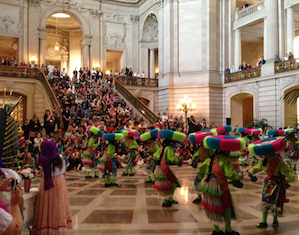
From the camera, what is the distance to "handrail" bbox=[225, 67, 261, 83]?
19984 millimetres

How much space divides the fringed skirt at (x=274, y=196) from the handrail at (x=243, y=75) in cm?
1613

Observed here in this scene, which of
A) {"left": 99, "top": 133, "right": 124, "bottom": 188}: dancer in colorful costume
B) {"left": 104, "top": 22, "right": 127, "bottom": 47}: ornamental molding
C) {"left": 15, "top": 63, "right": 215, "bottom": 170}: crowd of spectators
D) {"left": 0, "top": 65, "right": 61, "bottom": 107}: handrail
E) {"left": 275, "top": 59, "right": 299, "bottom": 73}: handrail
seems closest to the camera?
{"left": 99, "top": 133, "right": 124, "bottom": 188}: dancer in colorful costume

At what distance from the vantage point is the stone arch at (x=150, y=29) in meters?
29.1

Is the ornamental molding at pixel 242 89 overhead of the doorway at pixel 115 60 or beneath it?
beneath

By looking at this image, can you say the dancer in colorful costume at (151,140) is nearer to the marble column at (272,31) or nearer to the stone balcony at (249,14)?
the marble column at (272,31)

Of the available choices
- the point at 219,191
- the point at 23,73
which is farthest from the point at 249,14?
the point at 219,191

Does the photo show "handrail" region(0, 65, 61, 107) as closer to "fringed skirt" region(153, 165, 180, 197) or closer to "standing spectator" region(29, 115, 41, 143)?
"standing spectator" region(29, 115, 41, 143)

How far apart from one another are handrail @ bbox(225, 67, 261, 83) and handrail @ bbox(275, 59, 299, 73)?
158 centimetres

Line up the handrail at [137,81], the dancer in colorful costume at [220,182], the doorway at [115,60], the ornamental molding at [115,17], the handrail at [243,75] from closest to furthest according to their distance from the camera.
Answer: the dancer in colorful costume at [220,182] < the handrail at [243,75] < the handrail at [137,81] < the ornamental molding at [115,17] < the doorway at [115,60]

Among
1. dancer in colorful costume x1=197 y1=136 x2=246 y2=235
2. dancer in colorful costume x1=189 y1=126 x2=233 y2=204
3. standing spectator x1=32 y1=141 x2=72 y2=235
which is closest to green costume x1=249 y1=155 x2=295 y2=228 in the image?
dancer in colorful costume x1=197 y1=136 x2=246 y2=235

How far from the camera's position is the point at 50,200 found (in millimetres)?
4133

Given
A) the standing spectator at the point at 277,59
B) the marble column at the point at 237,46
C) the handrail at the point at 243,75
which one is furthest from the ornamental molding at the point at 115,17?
the standing spectator at the point at 277,59

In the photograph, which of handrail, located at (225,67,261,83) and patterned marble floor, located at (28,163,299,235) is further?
handrail, located at (225,67,261,83)

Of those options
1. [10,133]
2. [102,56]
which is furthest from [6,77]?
[10,133]
